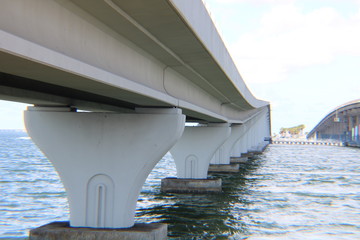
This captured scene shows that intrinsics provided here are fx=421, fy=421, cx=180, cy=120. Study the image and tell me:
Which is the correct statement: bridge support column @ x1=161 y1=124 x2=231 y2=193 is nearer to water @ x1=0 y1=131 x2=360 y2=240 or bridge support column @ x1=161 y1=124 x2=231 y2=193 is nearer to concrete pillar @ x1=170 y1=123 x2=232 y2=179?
concrete pillar @ x1=170 y1=123 x2=232 y2=179

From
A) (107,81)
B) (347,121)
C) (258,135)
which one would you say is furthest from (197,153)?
(347,121)

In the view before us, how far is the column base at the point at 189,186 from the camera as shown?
85.6ft

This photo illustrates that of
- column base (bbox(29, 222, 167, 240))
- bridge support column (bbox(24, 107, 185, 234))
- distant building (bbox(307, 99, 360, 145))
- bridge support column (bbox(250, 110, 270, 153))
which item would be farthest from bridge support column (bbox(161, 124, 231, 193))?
distant building (bbox(307, 99, 360, 145))

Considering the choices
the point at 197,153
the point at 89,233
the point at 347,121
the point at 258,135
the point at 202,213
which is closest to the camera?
the point at 89,233

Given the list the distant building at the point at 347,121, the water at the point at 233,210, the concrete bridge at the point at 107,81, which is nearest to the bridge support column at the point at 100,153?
the concrete bridge at the point at 107,81

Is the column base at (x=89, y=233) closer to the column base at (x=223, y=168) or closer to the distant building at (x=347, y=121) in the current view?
the column base at (x=223, y=168)

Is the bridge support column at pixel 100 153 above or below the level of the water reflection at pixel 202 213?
above

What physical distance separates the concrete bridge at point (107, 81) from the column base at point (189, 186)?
7.91m

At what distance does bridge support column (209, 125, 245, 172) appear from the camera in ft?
131

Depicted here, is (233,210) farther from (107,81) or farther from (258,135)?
(258,135)

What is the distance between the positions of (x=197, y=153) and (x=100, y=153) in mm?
16177

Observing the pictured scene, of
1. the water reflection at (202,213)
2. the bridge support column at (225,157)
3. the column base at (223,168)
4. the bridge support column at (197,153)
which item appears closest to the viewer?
the water reflection at (202,213)

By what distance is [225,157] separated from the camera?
137 ft

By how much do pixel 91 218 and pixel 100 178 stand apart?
50.0 inches
